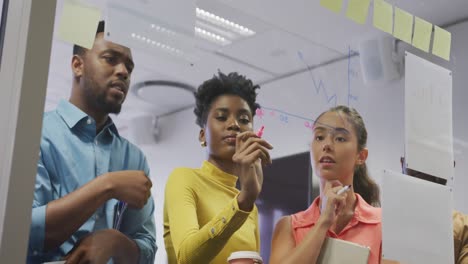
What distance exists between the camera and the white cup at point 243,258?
4.34 ft

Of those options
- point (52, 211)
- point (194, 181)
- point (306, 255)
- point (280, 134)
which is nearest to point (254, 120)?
point (280, 134)

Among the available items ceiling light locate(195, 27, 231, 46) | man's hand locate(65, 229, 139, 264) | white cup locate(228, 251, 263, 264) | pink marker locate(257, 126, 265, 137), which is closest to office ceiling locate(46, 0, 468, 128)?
ceiling light locate(195, 27, 231, 46)

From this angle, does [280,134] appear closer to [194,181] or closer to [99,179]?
[194,181]

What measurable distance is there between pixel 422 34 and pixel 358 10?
0.26 metres

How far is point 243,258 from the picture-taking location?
132 cm

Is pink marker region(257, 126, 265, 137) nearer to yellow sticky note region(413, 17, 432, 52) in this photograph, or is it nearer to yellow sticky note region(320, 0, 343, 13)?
yellow sticky note region(320, 0, 343, 13)

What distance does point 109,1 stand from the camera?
1287mm

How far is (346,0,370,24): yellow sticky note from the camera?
1721 millimetres

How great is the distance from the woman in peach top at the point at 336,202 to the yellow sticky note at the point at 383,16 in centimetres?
26

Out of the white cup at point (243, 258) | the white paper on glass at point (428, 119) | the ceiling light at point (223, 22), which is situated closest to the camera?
the white cup at point (243, 258)

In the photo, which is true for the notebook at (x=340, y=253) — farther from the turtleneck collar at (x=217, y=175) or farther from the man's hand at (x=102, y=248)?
the man's hand at (x=102, y=248)

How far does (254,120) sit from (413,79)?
0.55 metres

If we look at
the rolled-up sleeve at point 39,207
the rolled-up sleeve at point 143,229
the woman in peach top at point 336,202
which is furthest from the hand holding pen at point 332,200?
the rolled-up sleeve at point 39,207

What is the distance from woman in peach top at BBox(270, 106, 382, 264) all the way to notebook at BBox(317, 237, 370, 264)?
0.09 ft
